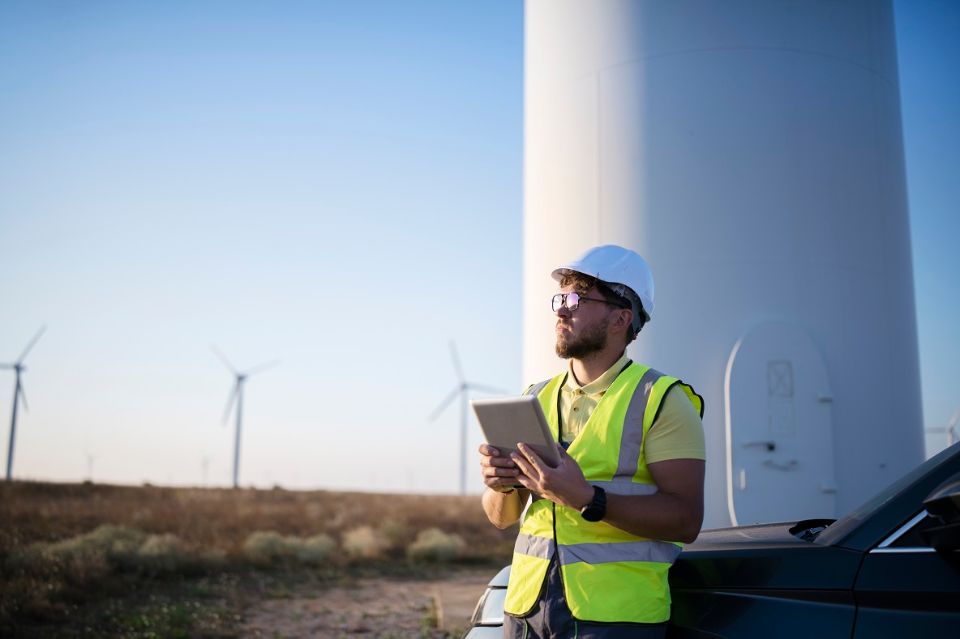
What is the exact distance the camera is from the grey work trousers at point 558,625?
2695 mm

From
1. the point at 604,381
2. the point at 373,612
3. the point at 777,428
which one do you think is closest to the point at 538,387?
the point at 604,381

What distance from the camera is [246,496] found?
34031 millimetres

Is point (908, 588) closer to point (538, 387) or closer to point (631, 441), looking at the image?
point (631, 441)

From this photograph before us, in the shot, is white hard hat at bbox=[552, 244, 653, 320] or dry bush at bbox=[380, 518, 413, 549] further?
dry bush at bbox=[380, 518, 413, 549]

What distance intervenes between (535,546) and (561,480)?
0.36m

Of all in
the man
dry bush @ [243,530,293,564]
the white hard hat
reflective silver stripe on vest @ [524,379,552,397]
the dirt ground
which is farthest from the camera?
dry bush @ [243,530,293,564]

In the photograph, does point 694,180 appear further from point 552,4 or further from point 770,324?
point 552,4

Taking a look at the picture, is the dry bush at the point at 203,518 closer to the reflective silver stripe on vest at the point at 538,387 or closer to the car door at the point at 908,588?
the reflective silver stripe on vest at the point at 538,387

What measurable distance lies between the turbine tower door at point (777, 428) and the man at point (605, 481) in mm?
2964

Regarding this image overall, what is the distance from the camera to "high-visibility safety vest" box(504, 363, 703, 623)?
275cm

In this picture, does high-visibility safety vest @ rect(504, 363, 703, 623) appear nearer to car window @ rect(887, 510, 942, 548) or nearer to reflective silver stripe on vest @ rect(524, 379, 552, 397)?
reflective silver stripe on vest @ rect(524, 379, 552, 397)

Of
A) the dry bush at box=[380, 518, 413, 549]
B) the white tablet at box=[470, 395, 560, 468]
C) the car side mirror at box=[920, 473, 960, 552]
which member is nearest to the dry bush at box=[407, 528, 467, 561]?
the dry bush at box=[380, 518, 413, 549]

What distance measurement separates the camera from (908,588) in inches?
95.3

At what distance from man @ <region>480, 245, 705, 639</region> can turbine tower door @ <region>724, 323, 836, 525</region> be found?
9.72ft
